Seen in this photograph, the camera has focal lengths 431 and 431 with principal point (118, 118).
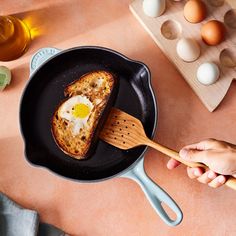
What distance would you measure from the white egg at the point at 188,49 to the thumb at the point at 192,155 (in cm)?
26

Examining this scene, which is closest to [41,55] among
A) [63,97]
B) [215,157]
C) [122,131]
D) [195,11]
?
[63,97]

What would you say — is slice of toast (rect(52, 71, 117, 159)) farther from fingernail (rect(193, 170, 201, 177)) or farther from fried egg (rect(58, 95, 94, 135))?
fingernail (rect(193, 170, 201, 177))

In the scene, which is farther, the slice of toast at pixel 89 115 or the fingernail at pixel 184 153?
the slice of toast at pixel 89 115

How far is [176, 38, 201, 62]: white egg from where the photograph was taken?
1061 mm

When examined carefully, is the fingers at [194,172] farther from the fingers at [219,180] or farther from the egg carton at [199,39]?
the egg carton at [199,39]

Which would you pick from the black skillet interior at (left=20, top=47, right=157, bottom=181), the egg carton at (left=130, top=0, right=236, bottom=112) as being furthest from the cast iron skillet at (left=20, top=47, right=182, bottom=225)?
the egg carton at (left=130, top=0, right=236, bottom=112)

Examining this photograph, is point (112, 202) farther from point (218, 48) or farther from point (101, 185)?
point (218, 48)

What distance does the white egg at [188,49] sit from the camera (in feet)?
3.48

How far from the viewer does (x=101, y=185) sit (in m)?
1.10

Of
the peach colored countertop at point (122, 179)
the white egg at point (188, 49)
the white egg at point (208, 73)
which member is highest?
the white egg at point (188, 49)

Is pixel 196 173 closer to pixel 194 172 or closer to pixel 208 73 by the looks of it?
pixel 194 172

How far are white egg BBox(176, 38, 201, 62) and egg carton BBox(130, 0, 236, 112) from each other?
14 mm

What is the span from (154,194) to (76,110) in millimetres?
286

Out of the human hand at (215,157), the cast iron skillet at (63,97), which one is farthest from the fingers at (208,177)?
the cast iron skillet at (63,97)
